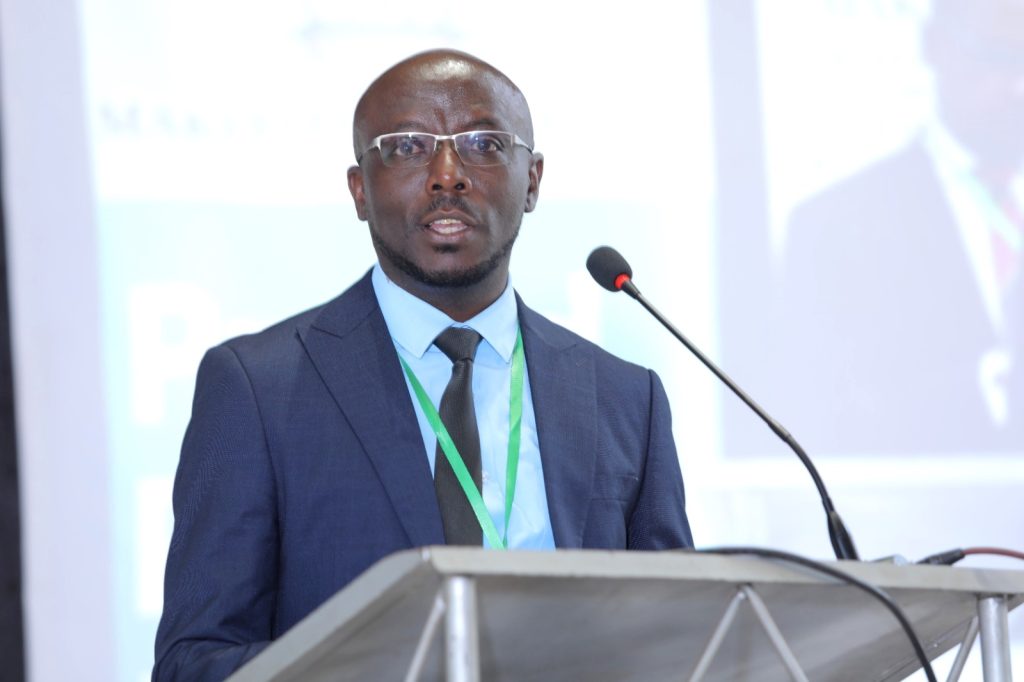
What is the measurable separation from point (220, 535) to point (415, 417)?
13.7 inches

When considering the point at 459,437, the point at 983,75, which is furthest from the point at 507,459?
the point at 983,75

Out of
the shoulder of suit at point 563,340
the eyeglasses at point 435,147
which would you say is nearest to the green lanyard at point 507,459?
the shoulder of suit at point 563,340

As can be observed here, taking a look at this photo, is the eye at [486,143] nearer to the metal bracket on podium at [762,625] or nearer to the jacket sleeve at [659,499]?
the jacket sleeve at [659,499]

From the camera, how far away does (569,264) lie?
354 centimetres

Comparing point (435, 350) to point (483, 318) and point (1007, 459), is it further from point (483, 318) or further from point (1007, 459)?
point (1007, 459)

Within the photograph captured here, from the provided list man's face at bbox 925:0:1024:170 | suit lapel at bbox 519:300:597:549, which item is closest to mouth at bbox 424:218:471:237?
suit lapel at bbox 519:300:597:549

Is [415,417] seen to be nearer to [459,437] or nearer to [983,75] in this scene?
[459,437]

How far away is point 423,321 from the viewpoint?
2.29 meters

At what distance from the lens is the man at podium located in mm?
2010

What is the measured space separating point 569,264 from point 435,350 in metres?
1.30

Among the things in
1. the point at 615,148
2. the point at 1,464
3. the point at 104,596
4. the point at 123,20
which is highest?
the point at 123,20

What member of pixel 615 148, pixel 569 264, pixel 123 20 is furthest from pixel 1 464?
pixel 615 148

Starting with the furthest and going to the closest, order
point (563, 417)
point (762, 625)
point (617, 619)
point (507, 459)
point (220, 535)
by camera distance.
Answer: point (563, 417) → point (507, 459) → point (220, 535) → point (762, 625) → point (617, 619)

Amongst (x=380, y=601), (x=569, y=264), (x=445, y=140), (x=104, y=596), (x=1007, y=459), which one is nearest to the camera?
(x=380, y=601)
